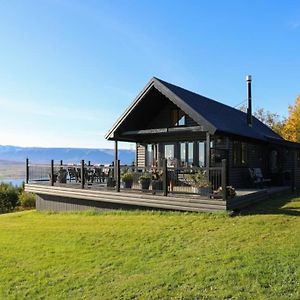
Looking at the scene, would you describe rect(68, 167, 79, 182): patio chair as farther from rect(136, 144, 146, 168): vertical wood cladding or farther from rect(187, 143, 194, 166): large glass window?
rect(187, 143, 194, 166): large glass window

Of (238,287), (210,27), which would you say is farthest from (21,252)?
(210,27)

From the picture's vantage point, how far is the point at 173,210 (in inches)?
459

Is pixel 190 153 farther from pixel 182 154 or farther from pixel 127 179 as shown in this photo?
pixel 127 179

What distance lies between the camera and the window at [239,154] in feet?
54.3

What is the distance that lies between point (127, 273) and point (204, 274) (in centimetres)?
142

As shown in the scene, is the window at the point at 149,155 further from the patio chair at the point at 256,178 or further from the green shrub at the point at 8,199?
the green shrub at the point at 8,199

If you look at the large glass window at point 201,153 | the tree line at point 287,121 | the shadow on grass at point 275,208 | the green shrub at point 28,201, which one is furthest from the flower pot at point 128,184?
the tree line at point 287,121

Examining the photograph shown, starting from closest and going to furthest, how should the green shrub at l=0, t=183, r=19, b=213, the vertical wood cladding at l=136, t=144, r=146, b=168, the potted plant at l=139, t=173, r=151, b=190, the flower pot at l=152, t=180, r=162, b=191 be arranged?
the flower pot at l=152, t=180, r=162, b=191, the potted plant at l=139, t=173, r=151, b=190, the vertical wood cladding at l=136, t=144, r=146, b=168, the green shrub at l=0, t=183, r=19, b=213

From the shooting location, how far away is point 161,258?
745 cm

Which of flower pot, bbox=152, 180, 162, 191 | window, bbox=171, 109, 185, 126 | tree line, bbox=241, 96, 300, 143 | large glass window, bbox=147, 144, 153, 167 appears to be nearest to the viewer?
flower pot, bbox=152, 180, 162, 191

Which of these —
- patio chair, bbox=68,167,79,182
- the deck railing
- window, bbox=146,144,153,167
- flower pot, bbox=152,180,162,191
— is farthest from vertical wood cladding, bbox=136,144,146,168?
flower pot, bbox=152,180,162,191

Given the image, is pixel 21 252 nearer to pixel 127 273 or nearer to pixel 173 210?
pixel 127 273

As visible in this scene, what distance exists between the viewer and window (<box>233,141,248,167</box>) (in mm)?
16562

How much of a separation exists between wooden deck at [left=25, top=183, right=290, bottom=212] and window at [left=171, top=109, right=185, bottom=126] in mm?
4710
